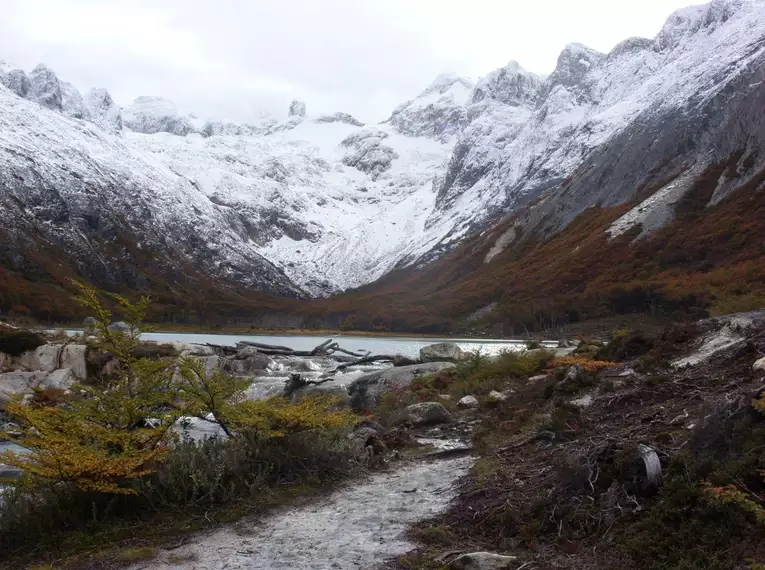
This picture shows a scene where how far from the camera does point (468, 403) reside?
15.9 metres

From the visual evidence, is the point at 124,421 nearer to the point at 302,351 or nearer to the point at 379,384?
the point at 379,384

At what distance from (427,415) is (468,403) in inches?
77.5

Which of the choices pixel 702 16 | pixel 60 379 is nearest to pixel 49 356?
pixel 60 379

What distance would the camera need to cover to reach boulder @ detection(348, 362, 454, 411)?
2094 cm

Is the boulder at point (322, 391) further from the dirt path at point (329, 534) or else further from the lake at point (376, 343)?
the lake at point (376, 343)

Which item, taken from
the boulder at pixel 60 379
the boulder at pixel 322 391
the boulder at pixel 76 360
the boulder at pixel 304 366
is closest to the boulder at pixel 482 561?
the boulder at pixel 322 391

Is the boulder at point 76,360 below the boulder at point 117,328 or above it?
below

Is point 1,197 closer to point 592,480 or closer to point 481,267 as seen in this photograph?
point 481,267

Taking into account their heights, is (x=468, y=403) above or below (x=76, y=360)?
below

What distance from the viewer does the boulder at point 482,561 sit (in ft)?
18.2

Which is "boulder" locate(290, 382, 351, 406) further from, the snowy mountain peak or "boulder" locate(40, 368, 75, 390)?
the snowy mountain peak

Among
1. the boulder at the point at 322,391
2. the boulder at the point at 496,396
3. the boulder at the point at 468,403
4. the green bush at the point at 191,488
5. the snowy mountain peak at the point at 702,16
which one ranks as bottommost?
the boulder at the point at 322,391

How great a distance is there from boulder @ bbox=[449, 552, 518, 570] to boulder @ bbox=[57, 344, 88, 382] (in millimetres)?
24905

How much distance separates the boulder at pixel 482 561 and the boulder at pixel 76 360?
24905mm
